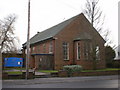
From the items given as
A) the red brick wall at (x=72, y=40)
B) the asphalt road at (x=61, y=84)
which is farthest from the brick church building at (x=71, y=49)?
the asphalt road at (x=61, y=84)

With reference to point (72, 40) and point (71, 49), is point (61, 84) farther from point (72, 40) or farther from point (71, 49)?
point (72, 40)

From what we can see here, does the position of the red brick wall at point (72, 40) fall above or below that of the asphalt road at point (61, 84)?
above

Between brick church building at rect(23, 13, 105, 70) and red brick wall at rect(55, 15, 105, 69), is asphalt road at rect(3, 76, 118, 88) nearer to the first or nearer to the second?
brick church building at rect(23, 13, 105, 70)

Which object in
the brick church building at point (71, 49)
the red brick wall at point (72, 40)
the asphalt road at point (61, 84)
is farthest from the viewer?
the red brick wall at point (72, 40)

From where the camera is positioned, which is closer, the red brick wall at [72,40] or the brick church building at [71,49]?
the brick church building at [71,49]

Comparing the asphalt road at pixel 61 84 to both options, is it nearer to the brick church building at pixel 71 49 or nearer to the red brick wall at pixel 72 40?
the brick church building at pixel 71 49

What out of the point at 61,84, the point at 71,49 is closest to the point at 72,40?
the point at 71,49

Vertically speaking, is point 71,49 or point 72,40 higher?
point 72,40

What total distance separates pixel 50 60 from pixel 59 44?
3.27 metres

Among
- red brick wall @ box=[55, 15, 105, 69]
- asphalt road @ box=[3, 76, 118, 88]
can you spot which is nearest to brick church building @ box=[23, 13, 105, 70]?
red brick wall @ box=[55, 15, 105, 69]

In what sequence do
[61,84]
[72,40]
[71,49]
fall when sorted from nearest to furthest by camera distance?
[61,84] → [71,49] → [72,40]

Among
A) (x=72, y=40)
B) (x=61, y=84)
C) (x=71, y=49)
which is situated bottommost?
(x=61, y=84)

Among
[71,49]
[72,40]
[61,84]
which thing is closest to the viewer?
[61,84]

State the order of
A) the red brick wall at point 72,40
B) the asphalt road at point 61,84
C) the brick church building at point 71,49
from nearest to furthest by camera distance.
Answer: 1. the asphalt road at point 61,84
2. the brick church building at point 71,49
3. the red brick wall at point 72,40
